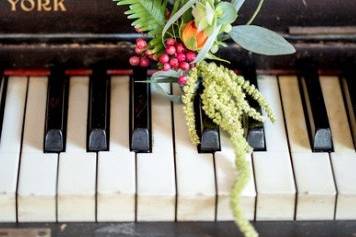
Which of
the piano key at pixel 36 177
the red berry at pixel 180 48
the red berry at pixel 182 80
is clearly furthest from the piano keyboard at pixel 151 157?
the red berry at pixel 180 48

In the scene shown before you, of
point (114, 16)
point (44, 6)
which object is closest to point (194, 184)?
point (114, 16)

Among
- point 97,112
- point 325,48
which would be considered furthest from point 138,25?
point 325,48

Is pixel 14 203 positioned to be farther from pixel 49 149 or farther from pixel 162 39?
pixel 162 39

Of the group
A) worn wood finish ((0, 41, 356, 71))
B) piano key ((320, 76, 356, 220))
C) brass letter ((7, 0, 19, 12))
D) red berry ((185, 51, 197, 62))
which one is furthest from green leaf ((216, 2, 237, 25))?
brass letter ((7, 0, 19, 12))

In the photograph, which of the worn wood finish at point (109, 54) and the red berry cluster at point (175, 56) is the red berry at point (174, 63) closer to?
the red berry cluster at point (175, 56)

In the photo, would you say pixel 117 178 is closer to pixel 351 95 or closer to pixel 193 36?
pixel 193 36

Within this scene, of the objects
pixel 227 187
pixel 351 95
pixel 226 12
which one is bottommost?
pixel 227 187
